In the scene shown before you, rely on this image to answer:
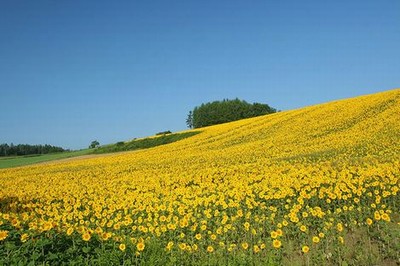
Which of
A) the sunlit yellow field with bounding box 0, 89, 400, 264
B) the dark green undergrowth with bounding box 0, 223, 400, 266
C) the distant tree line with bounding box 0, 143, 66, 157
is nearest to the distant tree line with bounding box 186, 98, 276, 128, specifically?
the distant tree line with bounding box 0, 143, 66, 157

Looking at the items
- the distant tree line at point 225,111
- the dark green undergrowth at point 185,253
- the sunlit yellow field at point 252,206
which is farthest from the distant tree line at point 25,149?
the dark green undergrowth at point 185,253

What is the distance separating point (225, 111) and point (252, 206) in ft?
300

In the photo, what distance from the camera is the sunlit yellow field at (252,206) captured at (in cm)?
730

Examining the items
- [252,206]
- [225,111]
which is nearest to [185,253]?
[252,206]

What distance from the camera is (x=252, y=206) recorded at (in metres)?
9.32

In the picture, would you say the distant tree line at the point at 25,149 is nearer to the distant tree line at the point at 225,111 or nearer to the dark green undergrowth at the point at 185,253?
the distant tree line at the point at 225,111

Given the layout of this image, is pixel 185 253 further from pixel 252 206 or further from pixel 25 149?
pixel 25 149

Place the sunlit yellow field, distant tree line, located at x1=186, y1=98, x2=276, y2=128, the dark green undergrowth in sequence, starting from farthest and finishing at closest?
distant tree line, located at x1=186, y1=98, x2=276, y2=128, the sunlit yellow field, the dark green undergrowth

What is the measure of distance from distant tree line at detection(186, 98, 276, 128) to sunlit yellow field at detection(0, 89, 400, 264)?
72073 millimetres

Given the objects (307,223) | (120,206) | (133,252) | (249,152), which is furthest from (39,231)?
(249,152)

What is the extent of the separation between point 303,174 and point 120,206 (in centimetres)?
530

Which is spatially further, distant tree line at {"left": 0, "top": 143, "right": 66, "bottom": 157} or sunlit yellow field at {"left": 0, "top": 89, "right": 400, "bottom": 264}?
distant tree line at {"left": 0, "top": 143, "right": 66, "bottom": 157}

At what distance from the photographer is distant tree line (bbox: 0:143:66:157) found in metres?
102

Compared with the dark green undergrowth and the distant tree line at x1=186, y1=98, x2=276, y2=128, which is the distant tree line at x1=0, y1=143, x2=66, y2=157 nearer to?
the distant tree line at x1=186, y1=98, x2=276, y2=128
